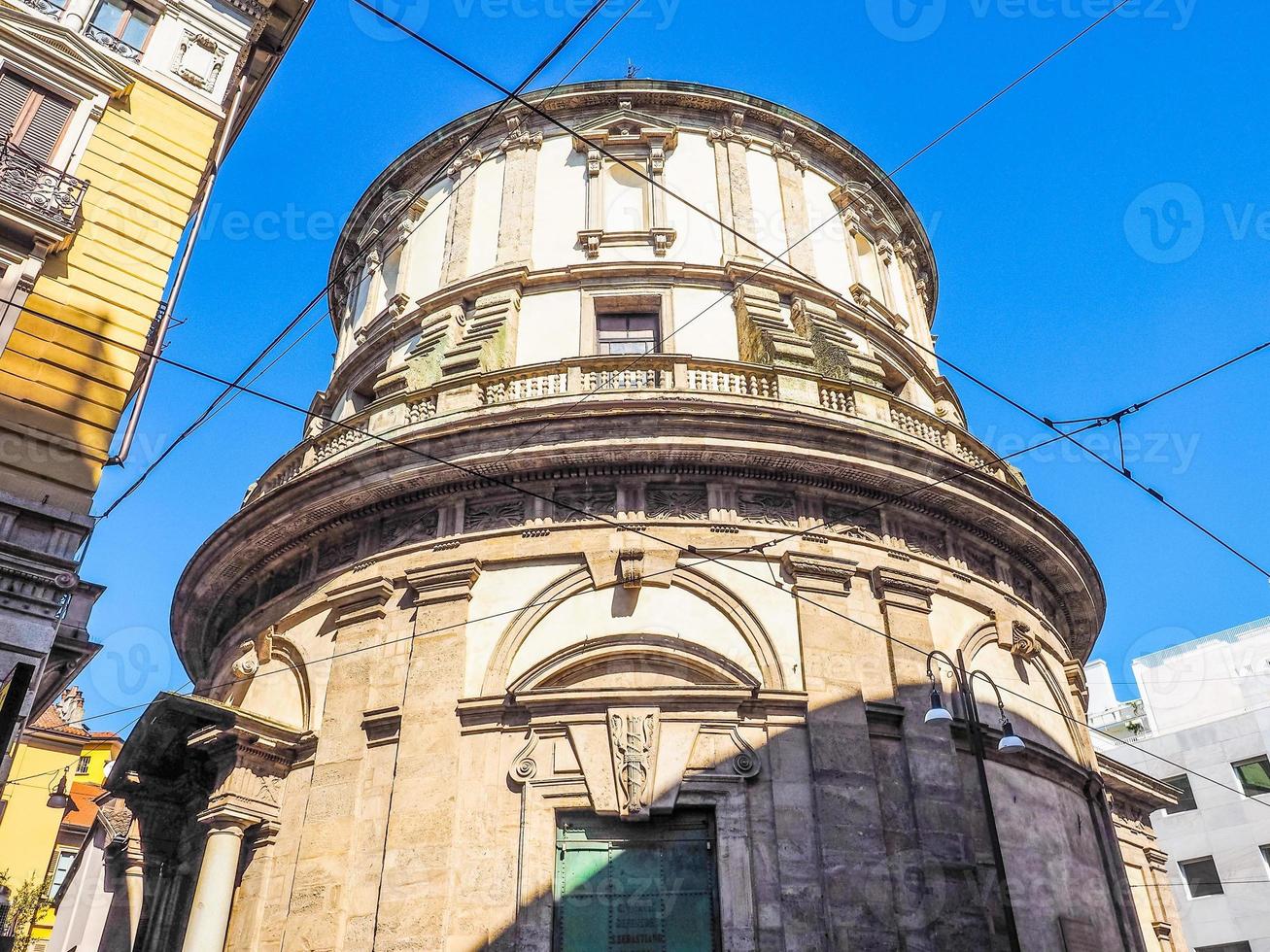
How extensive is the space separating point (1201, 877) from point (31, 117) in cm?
4358

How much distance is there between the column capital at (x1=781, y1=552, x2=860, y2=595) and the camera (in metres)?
15.2

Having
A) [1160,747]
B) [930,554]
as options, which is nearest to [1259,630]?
[1160,747]

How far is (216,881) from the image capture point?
1374cm

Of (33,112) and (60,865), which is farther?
(60,865)

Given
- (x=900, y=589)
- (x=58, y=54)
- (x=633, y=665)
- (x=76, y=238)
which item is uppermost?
(x=58, y=54)

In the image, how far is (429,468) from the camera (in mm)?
16000

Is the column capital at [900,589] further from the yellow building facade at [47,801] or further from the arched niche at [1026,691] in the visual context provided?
the yellow building facade at [47,801]

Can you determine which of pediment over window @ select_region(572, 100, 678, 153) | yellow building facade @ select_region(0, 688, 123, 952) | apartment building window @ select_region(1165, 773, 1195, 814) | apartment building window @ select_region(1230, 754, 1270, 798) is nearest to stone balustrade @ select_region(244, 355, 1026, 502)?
pediment over window @ select_region(572, 100, 678, 153)

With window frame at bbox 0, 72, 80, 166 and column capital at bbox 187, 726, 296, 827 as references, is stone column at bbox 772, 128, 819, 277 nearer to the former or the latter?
window frame at bbox 0, 72, 80, 166

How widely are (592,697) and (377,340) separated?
435 inches

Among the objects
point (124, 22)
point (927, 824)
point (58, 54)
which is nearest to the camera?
point (58, 54)

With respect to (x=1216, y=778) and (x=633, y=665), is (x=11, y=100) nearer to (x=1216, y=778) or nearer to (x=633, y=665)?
(x=633, y=665)

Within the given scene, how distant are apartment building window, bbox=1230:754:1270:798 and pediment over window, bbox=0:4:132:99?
42806 millimetres

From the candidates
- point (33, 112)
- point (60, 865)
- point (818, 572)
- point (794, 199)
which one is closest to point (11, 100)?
point (33, 112)
